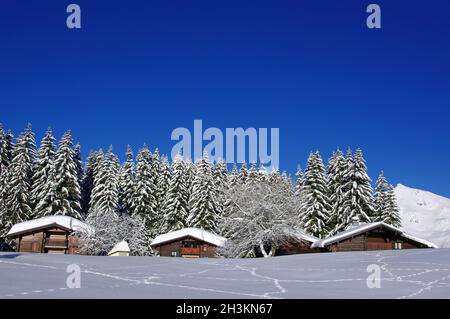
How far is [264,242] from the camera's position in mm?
48875

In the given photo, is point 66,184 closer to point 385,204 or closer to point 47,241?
point 47,241

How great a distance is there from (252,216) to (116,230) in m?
16.9

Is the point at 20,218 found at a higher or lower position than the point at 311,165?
lower

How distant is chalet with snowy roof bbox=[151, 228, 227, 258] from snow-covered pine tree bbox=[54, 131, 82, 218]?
1155 centimetres

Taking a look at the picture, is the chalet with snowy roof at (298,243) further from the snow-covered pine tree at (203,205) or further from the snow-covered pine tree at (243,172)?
the snow-covered pine tree at (243,172)

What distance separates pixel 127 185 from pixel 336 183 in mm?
30300

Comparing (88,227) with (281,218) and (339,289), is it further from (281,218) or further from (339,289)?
(339,289)

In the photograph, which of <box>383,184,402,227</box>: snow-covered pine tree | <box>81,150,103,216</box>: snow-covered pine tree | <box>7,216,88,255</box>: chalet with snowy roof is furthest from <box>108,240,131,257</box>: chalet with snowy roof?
<box>383,184,402,227</box>: snow-covered pine tree

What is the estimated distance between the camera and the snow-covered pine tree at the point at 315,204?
56.6 m

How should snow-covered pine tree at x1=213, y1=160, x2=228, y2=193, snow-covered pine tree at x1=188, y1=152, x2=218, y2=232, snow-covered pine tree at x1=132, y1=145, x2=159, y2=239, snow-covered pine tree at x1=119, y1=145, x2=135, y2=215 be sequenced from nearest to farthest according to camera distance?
snow-covered pine tree at x1=188, y1=152, x2=218, y2=232
snow-covered pine tree at x1=132, y1=145, x2=159, y2=239
snow-covered pine tree at x1=119, y1=145, x2=135, y2=215
snow-covered pine tree at x1=213, y1=160, x2=228, y2=193

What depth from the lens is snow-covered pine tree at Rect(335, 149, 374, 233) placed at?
55625 mm

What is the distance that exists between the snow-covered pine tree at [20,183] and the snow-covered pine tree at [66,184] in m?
4.01
